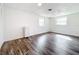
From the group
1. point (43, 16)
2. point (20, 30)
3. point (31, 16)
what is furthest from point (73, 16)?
point (20, 30)

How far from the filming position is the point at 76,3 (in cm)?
144

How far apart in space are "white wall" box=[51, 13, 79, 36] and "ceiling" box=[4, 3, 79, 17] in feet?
0.33

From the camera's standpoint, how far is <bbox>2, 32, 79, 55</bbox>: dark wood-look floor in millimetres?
1474

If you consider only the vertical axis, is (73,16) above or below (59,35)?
above

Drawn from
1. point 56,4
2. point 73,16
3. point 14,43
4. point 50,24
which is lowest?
point 14,43

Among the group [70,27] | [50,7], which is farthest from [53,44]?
[50,7]

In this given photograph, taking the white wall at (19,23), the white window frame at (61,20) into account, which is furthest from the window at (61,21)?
the white wall at (19,23)

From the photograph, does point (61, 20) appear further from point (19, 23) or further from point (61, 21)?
point (19, 23)

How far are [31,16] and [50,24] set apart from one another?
1.26 ft

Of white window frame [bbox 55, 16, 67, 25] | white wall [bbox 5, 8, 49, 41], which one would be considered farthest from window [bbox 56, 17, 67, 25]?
white wall [bbox 5, 8, 49, 41]

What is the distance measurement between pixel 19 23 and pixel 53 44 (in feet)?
2.43

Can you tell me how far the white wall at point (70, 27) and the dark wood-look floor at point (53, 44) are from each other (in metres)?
Result: 0.09

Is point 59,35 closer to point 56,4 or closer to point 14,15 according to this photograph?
point 56,4
